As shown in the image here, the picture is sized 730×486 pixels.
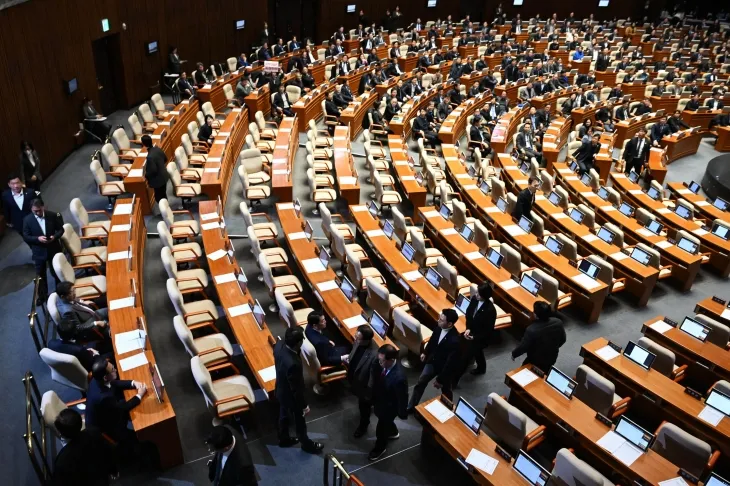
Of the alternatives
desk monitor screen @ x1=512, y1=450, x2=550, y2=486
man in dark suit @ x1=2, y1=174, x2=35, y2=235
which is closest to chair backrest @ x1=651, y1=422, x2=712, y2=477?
desk monitor screen @ x1=512, y1=450, x2=550, y2=486

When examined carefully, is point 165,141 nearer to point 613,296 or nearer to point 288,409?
point 288,409

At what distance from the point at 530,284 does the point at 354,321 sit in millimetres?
2677

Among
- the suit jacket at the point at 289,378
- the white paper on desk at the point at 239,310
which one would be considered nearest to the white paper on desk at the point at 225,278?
the white paper on desk at the point at 239,310

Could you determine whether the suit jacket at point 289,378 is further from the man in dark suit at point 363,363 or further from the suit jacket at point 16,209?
the suit jacket at point 16,209

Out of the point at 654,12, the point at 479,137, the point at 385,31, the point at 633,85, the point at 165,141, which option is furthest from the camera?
the point at 654,12

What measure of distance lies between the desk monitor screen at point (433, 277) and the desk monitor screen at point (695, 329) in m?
3.09

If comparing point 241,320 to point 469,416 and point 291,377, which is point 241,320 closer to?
point 291,377

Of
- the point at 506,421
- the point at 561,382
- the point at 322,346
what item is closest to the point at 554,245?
the point at 561,382

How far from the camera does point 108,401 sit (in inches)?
185

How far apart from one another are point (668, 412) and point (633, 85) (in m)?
18.3

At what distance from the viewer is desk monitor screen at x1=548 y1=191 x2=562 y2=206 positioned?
10977 mm

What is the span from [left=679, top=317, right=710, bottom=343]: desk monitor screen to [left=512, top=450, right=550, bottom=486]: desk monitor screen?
3.59 m

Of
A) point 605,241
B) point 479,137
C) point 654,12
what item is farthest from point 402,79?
point 654,12

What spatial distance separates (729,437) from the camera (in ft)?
17.7
